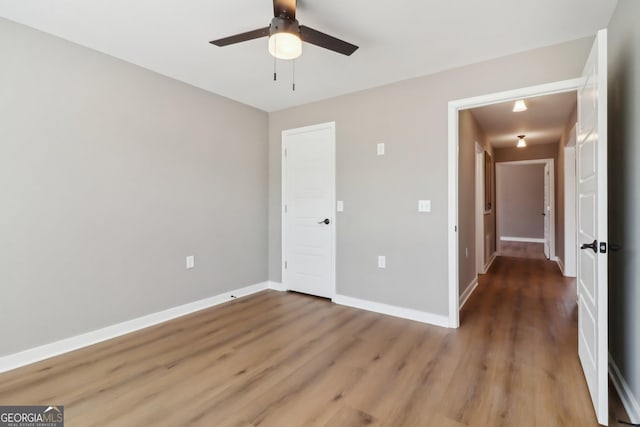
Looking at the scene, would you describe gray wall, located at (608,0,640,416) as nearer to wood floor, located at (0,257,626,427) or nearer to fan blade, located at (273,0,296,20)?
wood floor, located at (0,257,626,427)

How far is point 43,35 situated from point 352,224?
3.08 metres

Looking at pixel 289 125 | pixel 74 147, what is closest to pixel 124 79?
pixel 74 147

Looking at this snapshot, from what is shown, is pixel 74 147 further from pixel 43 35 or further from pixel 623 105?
pixel 623 105

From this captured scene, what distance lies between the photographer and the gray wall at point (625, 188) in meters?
1.67

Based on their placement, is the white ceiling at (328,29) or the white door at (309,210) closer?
the white ceiling at (328,29)

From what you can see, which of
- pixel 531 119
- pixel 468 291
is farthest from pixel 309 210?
pixel 531 119

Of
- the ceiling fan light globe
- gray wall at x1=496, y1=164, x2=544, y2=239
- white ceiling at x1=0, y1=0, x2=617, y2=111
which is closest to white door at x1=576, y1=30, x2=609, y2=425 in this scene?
white ceiling at x1=0, y1=0, x2=617, y2=111

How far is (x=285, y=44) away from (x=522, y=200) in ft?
32.5

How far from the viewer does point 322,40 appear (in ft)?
6.51

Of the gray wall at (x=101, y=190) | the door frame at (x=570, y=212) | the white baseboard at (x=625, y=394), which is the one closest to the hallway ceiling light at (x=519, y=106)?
the door frame at (x=570, y=212)

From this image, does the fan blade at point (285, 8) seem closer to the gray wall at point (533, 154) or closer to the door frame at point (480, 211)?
the door frame at point (480, 211)

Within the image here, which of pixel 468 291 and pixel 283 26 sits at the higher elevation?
pixel 283 26

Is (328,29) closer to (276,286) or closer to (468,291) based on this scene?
(276,286)

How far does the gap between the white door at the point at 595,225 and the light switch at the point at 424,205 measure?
1171mm
